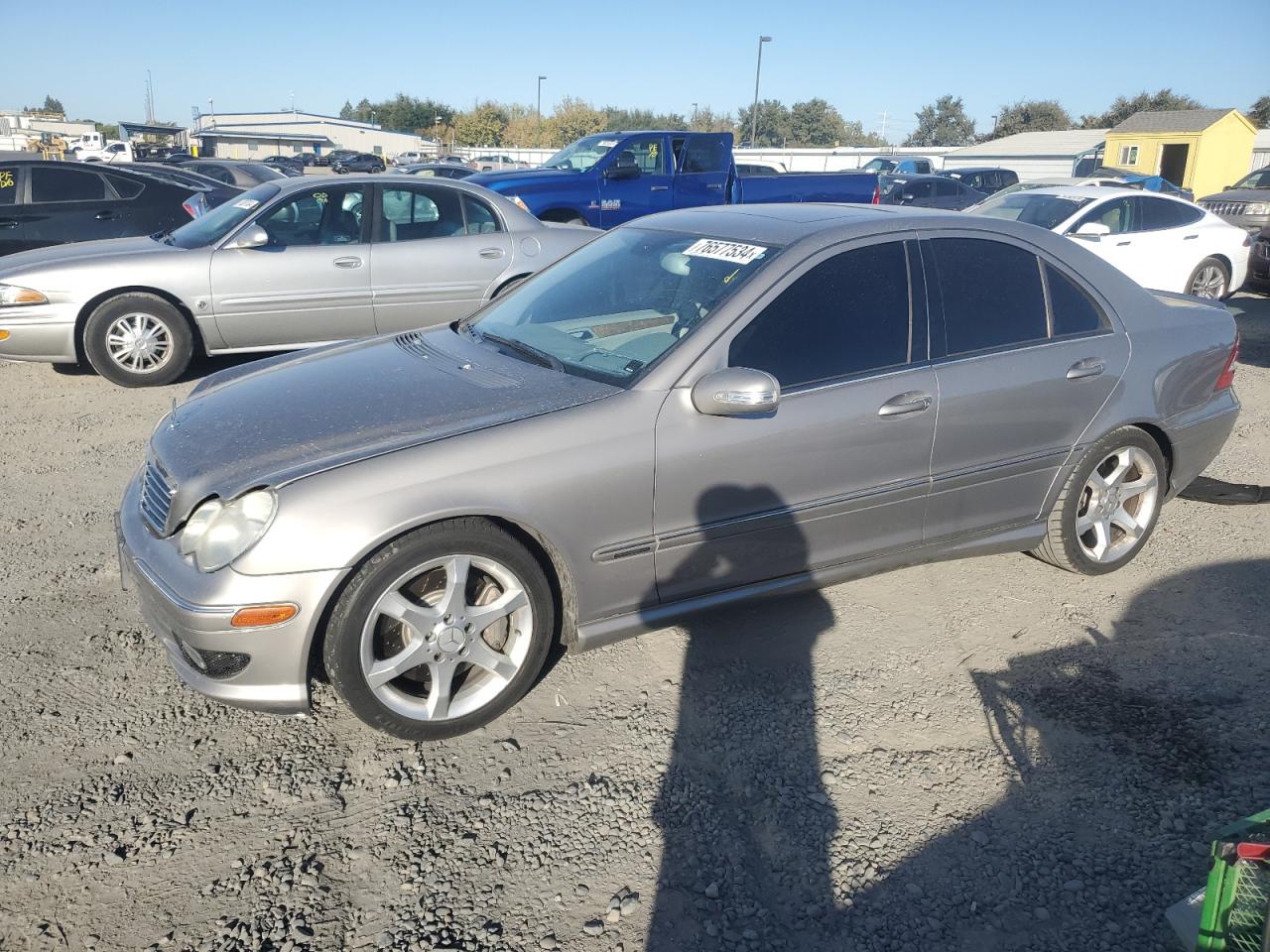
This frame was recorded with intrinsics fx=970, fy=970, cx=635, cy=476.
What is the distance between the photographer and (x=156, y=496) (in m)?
3.14

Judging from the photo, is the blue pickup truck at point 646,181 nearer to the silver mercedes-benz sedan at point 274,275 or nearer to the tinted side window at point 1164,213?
the tinted side window at point 1164,213

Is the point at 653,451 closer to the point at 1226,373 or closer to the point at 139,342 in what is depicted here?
the point at 1226,373

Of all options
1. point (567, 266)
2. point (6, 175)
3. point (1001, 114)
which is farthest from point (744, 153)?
point (1001, 114)

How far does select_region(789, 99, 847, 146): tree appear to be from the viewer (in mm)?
93875

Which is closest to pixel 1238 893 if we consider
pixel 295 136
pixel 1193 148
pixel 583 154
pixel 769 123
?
pixel 583 154

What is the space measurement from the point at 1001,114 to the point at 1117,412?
91117 mm

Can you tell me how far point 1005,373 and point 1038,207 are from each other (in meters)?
8.25

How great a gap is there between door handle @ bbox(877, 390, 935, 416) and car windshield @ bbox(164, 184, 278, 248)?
5.62 meters

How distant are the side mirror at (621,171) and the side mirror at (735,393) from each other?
9.37 meters

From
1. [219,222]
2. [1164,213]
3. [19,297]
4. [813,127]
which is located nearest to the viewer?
[19,297]

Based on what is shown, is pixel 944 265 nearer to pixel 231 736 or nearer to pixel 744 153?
pixel 231 736

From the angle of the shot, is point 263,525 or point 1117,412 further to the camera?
point 1117,412

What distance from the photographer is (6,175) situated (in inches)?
361

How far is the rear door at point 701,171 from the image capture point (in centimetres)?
1284
